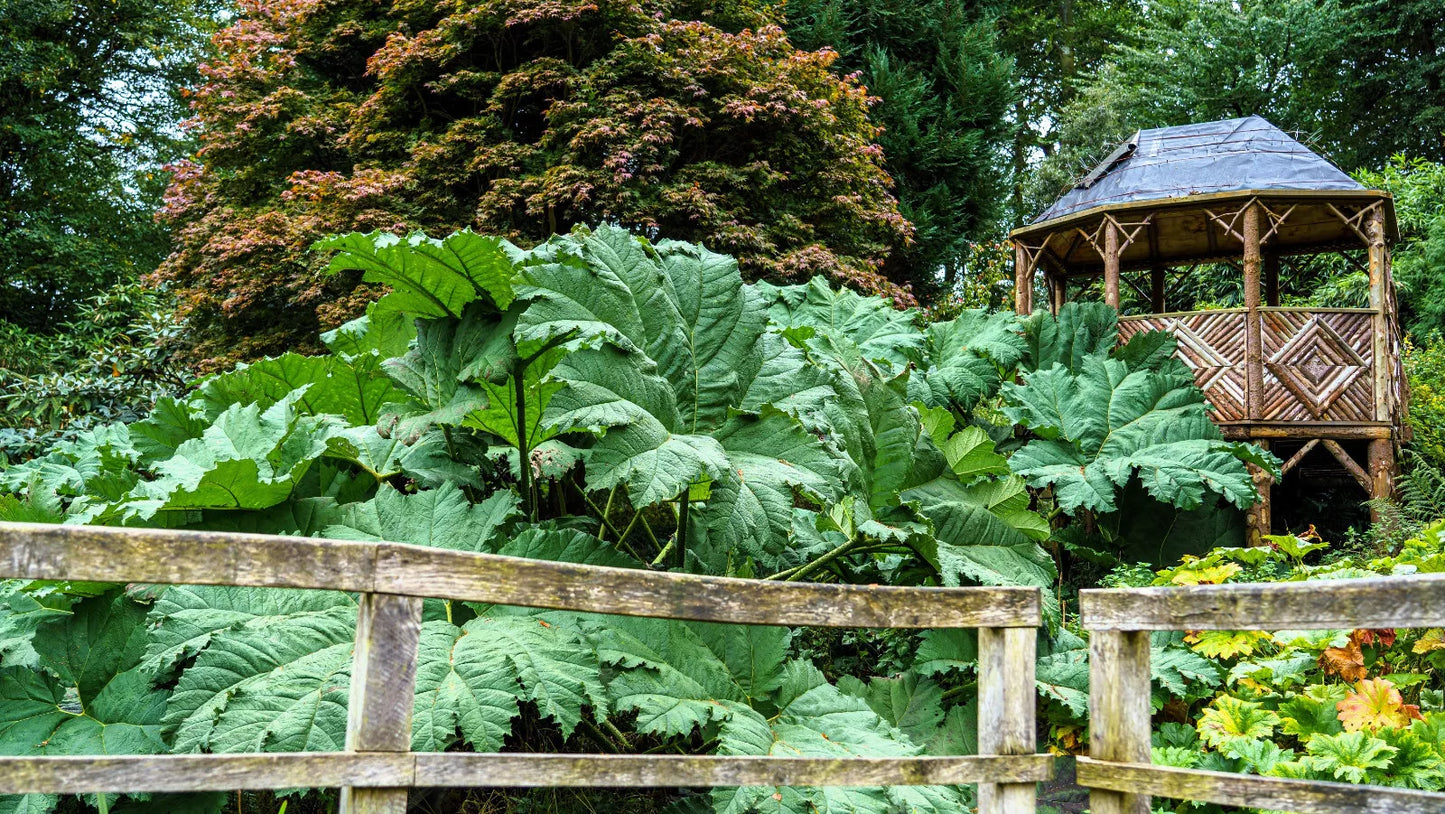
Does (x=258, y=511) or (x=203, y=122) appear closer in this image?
(x=258, y=511)

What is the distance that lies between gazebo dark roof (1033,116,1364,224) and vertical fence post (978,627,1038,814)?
22.0 feet

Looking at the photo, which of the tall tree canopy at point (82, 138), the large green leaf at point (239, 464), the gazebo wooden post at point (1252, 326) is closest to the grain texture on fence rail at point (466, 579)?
the large green leaf at point (239, 464)

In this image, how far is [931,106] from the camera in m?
14.8

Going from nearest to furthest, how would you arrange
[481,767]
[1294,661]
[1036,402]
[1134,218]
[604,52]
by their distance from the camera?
[481,767] → [1294,661] → [1036,402] → [1134,218] → [604,52]

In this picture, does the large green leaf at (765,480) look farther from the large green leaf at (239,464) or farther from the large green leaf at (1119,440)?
the large green leaf at (1119,440)

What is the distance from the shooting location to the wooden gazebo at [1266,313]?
7438 millimetres

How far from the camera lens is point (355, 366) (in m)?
3.72

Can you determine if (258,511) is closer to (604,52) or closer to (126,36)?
(604,52)

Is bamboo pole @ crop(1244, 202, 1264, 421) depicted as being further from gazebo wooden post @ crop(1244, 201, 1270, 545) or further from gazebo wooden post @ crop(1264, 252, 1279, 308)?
gazebo wooden post @ crop(1264, 252, 1279, 308)

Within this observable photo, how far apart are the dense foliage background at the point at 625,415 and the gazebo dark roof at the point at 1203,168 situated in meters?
1.97

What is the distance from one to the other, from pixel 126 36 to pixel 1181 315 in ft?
47.8

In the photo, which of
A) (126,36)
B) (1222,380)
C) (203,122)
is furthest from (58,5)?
(1222,380)

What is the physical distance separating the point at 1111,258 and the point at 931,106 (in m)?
7.33

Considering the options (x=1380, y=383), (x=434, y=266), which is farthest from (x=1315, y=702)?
(x=1380, y=383)
